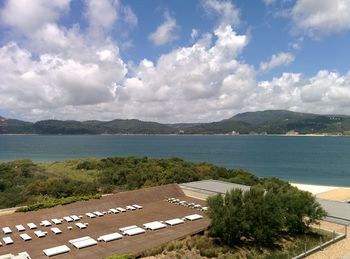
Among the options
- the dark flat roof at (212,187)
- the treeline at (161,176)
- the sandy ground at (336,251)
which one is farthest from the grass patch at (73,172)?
the sandy ground at (336,251)

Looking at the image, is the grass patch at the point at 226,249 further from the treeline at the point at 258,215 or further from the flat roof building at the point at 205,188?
the flat roof building at the point at 205,188

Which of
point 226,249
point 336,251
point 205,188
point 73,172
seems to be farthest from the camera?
point 73,172

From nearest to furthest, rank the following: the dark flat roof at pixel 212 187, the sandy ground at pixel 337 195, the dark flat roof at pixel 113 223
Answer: the dark flat roof at pixel 113 223, the dark flat roof at pixel 212 187, the sandy ground at pixel 337 195

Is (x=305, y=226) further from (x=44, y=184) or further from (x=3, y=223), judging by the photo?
(x=44, y=184)

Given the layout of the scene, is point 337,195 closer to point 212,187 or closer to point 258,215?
point 212,187

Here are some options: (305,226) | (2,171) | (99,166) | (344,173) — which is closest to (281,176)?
(344,173)

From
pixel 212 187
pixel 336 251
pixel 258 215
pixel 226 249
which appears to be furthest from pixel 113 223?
pixel 336 251
